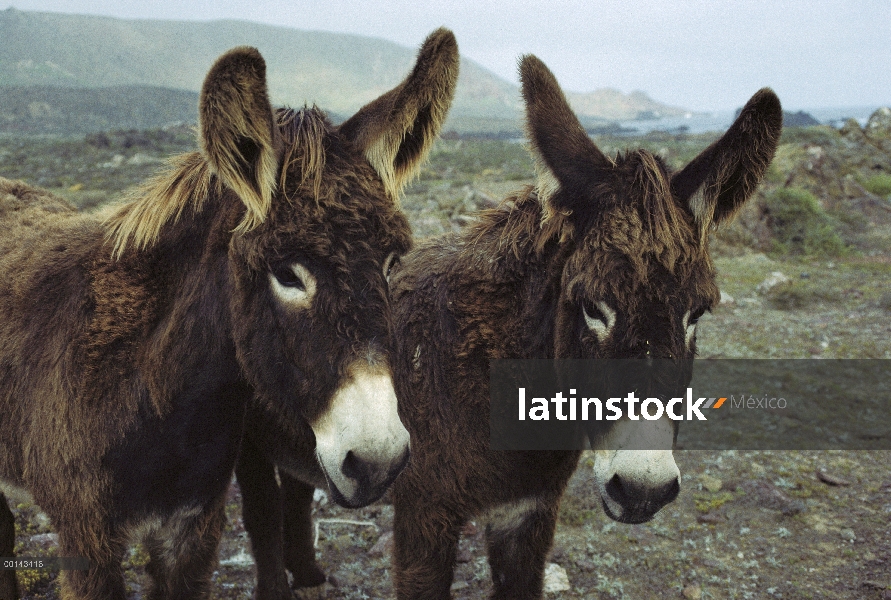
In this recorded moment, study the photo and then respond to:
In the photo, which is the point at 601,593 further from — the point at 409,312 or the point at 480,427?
the point at 409,312

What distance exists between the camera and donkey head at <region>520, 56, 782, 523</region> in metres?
2.07

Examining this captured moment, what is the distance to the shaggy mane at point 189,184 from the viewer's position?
1955 mm

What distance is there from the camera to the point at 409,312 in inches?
115

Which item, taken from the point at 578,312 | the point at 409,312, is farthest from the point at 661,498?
the point at 409,312

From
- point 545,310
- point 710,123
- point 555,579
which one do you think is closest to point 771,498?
point 555,579

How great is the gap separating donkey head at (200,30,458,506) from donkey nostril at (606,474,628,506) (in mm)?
847

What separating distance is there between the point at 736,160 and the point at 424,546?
2203 mm

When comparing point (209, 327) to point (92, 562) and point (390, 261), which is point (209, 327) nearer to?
point (390, 261)

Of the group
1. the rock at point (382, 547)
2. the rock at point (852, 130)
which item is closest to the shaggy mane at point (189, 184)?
the rock at point (382, 547)

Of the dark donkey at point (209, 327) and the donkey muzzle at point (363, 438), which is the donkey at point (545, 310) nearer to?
the dark donkey at point (209, 327)

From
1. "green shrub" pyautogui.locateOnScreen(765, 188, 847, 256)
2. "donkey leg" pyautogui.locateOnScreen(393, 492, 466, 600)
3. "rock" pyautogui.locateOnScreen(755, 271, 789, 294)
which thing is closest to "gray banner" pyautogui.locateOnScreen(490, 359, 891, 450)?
"donkey leg" pyautogui.locateOnScreen(393, 492, 466, 600)

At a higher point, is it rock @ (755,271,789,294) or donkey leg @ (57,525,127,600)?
rock @ (755,271,789,294)

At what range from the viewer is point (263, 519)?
12.0 feet

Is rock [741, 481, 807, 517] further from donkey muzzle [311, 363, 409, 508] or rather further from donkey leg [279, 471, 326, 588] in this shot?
donkey muzzle [311, 363, 409, 508]
